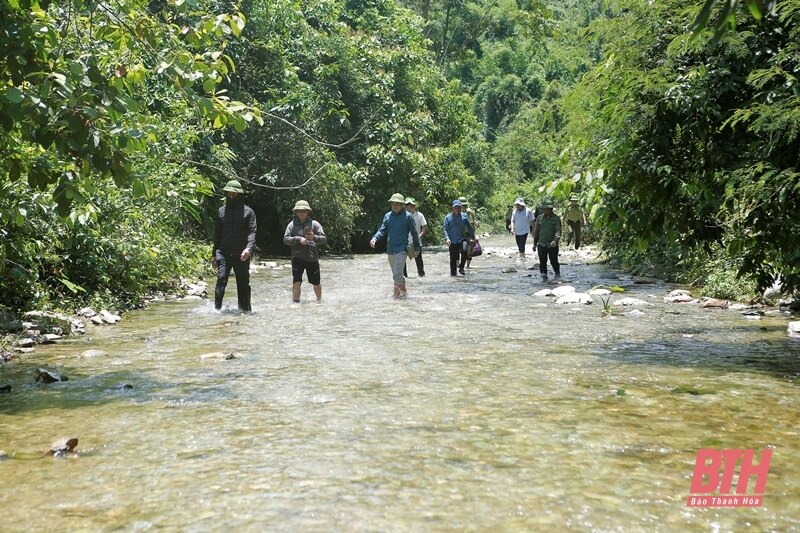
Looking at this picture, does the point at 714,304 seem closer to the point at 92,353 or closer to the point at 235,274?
the point at 235,274

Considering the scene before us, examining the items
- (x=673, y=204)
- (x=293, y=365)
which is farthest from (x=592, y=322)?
(x=293, y=365)

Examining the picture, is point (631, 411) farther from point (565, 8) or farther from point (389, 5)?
point (565, 8)

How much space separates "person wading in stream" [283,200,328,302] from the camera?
552 inches

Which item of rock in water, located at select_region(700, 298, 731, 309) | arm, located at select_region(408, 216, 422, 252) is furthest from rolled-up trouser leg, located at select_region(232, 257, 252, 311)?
rock in water, located at select_region(700, 298, 731, 309)

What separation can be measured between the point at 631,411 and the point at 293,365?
3.45 meters

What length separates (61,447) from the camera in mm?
5391

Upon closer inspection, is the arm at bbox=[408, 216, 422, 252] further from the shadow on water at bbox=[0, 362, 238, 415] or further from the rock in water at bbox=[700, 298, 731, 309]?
the shadow on water at bbox=[0, 362, 238, 415]

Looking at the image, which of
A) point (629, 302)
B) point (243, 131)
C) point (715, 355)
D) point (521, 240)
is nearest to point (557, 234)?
point (629, 302)

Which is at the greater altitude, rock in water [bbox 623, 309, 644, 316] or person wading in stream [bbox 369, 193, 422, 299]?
person wading in stream [bbox 369, 193, 422, 299]

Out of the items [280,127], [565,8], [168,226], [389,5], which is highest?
[565,8]

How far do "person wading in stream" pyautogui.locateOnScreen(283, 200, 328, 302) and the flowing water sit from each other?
112 inches

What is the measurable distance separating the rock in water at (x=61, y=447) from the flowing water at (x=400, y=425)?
4.1 inches

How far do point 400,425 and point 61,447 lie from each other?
87.4 inches

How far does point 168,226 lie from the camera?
54.3 ft
